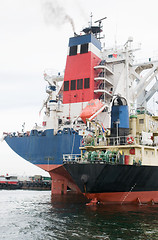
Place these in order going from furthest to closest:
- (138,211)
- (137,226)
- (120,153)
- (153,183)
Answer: (153,183) → (120,153) → (138,211) → (137,226)

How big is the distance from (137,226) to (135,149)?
8.62 meters

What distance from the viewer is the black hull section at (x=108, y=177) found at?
19281 millimetres

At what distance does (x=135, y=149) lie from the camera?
22156 mm

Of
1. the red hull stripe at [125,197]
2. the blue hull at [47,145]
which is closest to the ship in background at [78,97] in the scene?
the blue hull at [47,145]

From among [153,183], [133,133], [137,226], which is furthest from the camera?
[133,133]

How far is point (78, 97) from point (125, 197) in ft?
57.5

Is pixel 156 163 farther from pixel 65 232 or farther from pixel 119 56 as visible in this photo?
pixel 119 56

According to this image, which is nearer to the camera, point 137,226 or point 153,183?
point 137,226

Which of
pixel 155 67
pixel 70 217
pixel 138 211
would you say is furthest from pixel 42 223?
pixel 155 67

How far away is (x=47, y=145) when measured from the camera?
32.5 metres

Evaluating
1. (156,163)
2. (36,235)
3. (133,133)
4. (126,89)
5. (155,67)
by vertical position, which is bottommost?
(36,235)

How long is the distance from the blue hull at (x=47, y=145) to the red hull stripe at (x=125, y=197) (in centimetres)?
996

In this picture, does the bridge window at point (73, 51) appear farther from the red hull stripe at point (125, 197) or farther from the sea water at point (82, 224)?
the sea water at point (82, 224)

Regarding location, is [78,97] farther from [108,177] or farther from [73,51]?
[108,177]
